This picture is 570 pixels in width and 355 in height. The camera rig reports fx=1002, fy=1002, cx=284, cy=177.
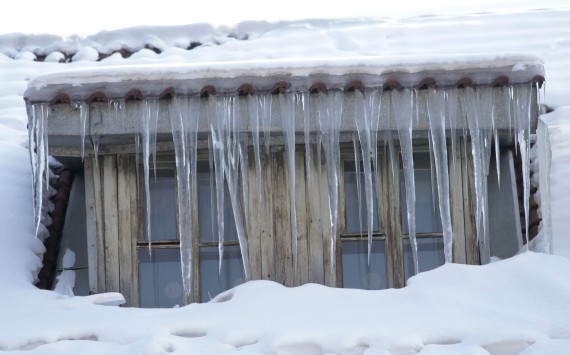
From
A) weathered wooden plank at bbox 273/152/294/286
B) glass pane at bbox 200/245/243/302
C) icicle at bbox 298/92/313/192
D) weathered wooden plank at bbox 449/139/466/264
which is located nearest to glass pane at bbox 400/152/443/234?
weathered wooden plank at bbox 449/139/466/264

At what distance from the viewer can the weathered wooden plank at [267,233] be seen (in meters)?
6.78

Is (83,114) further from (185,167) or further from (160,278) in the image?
(160,278)

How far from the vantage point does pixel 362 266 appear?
6914 millimetres

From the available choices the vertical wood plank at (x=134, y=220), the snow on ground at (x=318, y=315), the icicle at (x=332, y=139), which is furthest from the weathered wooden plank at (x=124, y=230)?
the icicle at (x=332, y=139)

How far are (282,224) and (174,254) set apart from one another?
2.58 ft

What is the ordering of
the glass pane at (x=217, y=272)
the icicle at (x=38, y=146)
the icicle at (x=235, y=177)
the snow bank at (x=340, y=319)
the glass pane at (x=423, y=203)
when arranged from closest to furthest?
the snow bank at (x=340, y=319), the icicle at (x=38, y=146), the icicle at (x=235, y=177), the glass pane at (x=217, y=272), the glass pane at (x=423, y=203)

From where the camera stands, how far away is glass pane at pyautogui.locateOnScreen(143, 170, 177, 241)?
696cm

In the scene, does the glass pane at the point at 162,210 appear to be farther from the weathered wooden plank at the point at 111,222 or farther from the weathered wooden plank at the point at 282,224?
the weathered wooden plank at the point at 282,224

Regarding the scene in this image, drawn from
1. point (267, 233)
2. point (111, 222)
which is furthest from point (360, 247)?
point (111, 222)

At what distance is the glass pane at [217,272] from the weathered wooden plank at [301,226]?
43cm

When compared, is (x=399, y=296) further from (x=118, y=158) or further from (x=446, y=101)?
(x=118, y=158)

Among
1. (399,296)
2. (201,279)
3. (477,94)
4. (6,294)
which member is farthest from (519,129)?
(6,294)

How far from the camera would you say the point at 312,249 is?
681 centimetres

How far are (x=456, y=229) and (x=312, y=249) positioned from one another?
1005mm
